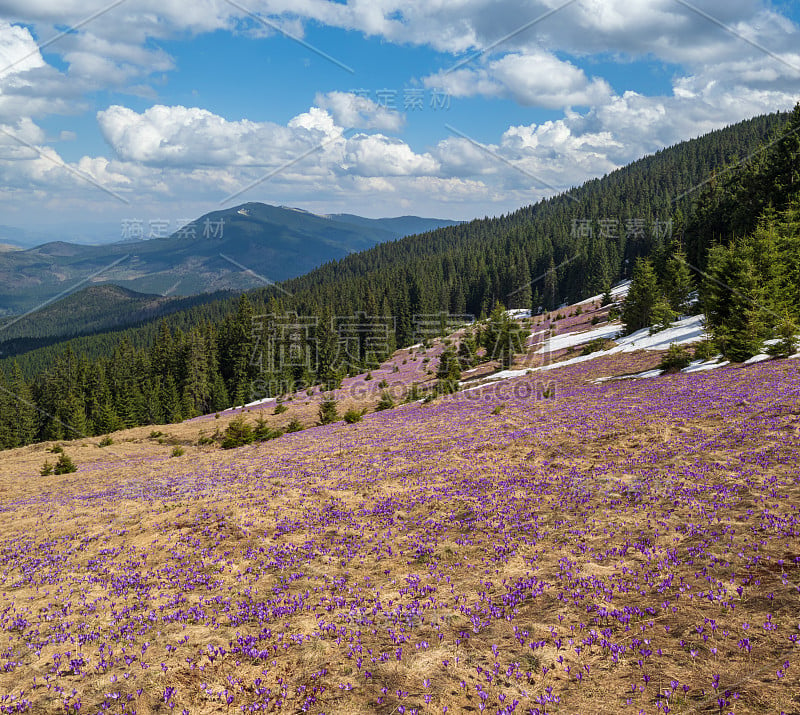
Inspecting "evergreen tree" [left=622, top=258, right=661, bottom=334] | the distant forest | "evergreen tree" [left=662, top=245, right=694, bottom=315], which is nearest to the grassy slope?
the distant forest

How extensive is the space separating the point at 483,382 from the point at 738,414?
2687cm

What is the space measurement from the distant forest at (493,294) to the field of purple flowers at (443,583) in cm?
2078

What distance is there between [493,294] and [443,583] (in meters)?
138

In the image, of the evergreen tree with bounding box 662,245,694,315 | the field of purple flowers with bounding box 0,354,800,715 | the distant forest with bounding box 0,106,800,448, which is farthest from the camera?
the evergreen tree with bounding box 662,245,694,315

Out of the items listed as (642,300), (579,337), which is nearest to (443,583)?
(642,300)

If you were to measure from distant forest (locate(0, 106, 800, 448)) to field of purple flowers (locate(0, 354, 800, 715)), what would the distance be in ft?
68.2

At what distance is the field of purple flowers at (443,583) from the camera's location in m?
5.39

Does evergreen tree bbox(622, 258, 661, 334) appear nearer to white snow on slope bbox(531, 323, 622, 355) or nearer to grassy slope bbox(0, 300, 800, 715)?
white snow on slope bbox(531, 323, 622, 355)

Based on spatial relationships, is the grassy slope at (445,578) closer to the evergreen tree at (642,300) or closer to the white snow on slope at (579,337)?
the evergreen tree at (642,300)

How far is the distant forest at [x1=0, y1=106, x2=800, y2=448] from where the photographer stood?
34.6 m

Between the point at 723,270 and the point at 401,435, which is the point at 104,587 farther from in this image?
the point at 723,270

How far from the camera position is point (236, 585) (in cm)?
867

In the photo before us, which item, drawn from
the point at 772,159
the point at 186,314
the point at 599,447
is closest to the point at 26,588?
the point at 599,447

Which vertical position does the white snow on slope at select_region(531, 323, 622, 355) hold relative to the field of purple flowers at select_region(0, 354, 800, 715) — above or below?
above
